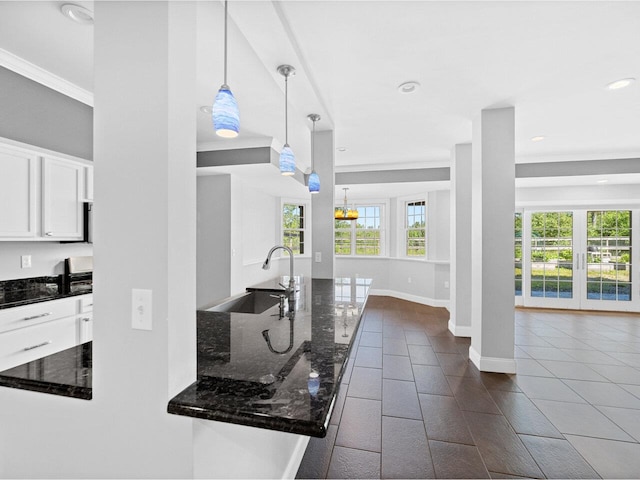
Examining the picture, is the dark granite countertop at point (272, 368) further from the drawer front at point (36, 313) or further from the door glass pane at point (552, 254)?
the door glass pane at point (552, 254)

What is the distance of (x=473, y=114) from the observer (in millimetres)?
3391

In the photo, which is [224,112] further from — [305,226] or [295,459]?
[305,226]

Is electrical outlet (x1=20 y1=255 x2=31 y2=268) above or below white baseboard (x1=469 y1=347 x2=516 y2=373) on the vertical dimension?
above

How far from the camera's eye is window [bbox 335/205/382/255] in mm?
7668

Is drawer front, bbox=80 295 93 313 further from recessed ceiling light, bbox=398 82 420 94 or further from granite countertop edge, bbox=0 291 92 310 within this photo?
recessed ceiling light, bbox=398 82 420 94

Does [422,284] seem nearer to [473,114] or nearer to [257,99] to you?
[473,114]

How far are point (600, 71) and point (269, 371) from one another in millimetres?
3341

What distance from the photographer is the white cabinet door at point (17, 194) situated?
2.35 metres

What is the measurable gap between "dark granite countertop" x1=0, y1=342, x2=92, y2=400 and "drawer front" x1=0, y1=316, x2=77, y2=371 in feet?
4.79

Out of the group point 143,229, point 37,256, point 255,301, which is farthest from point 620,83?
point 37,256

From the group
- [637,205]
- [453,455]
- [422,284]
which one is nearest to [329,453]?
[453,455]

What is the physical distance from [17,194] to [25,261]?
61cm

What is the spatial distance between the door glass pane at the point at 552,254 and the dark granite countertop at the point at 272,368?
6.09 m

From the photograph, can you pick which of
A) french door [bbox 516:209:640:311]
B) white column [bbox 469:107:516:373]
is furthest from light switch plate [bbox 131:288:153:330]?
french door [bbox 516:209:640:311]
